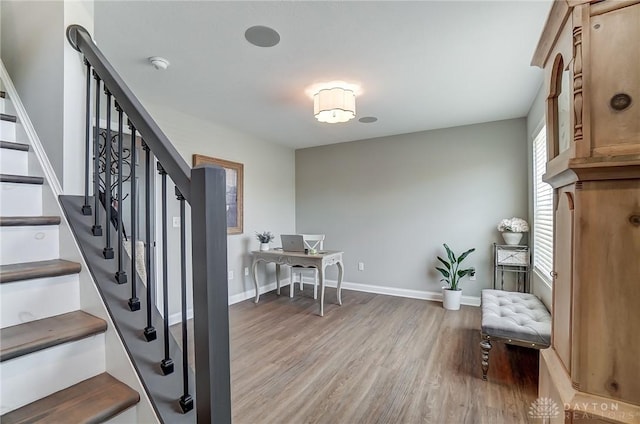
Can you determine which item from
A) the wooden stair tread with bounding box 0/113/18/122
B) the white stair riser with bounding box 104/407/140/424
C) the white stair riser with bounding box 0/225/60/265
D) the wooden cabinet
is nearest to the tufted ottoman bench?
the wooden cabinet

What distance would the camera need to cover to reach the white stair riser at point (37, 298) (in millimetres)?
1084

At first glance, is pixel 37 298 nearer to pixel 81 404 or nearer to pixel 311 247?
pixel 81 404

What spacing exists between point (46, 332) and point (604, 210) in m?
1.75

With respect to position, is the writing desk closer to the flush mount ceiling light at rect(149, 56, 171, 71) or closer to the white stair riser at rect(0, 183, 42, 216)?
the flush mount ceiling light at rect(149, 56, 171, 71)

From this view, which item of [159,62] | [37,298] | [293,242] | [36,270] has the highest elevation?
[159,62]

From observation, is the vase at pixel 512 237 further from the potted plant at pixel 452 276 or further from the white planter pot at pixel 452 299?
the white planter pot at pixel 452 299

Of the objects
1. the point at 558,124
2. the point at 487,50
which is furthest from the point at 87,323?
the point at 487,50

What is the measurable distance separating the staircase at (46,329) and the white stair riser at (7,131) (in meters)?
0.47

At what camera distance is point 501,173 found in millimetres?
4035

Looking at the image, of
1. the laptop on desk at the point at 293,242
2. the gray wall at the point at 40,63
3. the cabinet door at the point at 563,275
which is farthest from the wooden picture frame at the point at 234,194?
the cabinet door at the point at 563,275

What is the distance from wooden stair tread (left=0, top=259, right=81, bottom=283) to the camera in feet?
3.52

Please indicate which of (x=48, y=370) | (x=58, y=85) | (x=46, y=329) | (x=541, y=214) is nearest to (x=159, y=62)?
(x=58, y=85)

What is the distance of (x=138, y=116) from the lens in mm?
1063

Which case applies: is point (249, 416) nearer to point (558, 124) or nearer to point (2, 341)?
point (2, 341)
